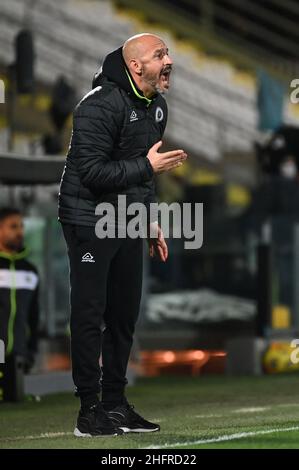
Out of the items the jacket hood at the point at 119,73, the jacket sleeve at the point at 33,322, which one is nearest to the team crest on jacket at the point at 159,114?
the jacket hood at the point at 119,73

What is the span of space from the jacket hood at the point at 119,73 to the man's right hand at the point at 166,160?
1.05ft

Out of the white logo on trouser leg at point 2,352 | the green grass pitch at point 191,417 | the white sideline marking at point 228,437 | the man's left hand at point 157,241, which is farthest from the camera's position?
the white logo on trouser leg at point 2,352

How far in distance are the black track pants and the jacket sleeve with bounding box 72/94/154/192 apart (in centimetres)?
27

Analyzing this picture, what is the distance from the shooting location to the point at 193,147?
28.5 m

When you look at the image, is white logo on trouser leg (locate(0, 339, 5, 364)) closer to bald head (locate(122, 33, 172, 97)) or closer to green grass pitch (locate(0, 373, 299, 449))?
green grass pitch (locate(0, 373, 299, 449))

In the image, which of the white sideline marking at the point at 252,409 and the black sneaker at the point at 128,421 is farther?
the white sideline marking at the point at 252,409

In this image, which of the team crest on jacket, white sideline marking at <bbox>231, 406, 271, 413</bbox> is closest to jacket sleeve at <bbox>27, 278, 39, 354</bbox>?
white sideline marking at <bbox>231, 406, 271, 413</bbox>

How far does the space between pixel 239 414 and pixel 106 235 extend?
6.71 ft

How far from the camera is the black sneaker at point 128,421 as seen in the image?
608cm

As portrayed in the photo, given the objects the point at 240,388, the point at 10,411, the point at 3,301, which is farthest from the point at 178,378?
the point at 10,411

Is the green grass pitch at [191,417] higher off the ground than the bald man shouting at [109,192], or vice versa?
the bald man shouting at [109,192]

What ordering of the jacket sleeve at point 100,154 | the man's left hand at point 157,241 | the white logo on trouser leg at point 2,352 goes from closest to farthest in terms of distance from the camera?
1. the jacket sleeve at point 100,154
2. the man's left hand at point 157,241
3. the white logo on trouser leg at point 2,352

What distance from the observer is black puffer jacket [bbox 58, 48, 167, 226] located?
5.88 metres

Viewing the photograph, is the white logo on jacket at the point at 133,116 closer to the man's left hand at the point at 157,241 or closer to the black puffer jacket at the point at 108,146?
the black puffer jacket at the point at 108,146
